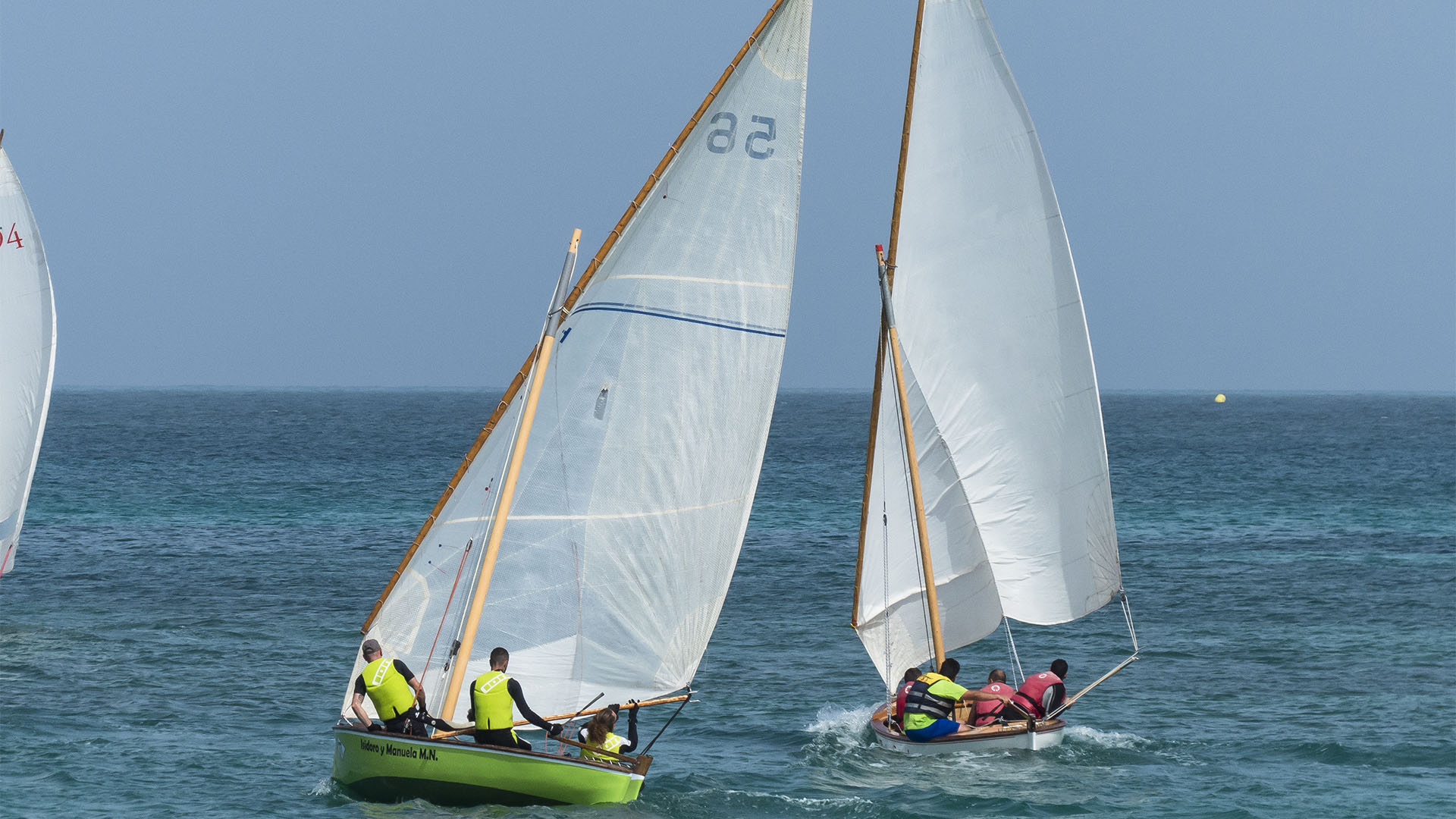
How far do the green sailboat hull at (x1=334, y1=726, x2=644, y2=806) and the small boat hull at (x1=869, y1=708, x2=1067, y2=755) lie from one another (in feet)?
19.1

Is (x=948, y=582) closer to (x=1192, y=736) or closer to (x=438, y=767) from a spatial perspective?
(x=1192, y=736)

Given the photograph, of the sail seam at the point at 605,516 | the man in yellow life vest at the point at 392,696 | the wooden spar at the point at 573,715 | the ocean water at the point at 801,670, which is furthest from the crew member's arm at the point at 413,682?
the sail seam at the point at 605,516

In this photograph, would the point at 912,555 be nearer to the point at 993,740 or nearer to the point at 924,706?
the point at 924,706

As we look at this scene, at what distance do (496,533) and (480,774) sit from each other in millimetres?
3212

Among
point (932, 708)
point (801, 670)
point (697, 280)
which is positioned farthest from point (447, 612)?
point (801, 670)

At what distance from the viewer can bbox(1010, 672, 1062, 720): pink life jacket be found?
25.6 meters

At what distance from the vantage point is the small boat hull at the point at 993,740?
25.0m

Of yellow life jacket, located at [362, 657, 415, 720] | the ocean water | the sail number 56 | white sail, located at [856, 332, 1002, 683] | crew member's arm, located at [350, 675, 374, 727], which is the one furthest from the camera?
white sail, located at [856, 332, 1002, 683]

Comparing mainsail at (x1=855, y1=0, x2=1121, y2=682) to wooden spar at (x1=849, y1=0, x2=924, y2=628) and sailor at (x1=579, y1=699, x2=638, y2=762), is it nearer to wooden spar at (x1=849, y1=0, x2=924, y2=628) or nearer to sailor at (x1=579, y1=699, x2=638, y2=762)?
wooden spar at (x1=849, y1=0, x2=924, y2=628)

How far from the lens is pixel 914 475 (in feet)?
88.7

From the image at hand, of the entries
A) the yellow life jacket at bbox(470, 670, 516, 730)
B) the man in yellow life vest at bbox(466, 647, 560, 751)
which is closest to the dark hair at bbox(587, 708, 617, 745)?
the man in yellow life vest at bbox(466, 647, 560, 751)

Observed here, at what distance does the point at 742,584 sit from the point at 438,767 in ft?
89.1

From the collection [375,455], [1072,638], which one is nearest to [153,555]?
[1072,638]

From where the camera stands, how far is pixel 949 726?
2498 cm
